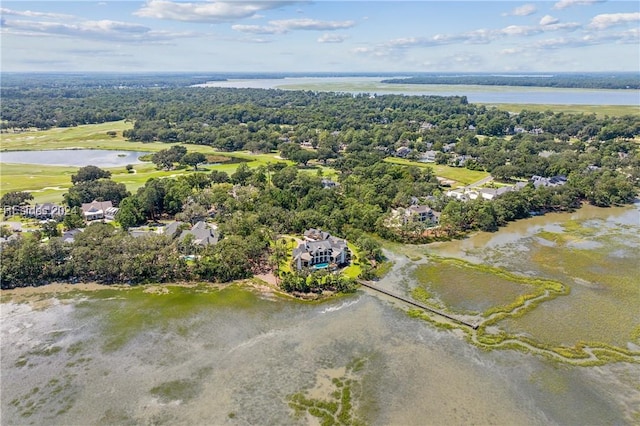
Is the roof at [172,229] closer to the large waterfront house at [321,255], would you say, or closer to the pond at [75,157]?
the large waterfront house at [321,255]

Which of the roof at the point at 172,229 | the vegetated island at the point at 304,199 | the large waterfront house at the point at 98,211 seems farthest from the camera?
the large waterfront house at the point at 98,211

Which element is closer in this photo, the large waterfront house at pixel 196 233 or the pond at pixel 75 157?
the large waterfront house at pixel 196 233

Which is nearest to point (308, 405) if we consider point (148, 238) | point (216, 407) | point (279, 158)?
point (216, 407)

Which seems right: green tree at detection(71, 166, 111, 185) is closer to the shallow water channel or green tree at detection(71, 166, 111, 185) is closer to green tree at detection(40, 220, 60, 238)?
green tree at detection(40, 220, 60, 238)

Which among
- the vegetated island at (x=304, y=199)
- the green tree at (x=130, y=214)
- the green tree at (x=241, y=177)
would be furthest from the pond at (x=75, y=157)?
the green tree at (x=130, y=214)

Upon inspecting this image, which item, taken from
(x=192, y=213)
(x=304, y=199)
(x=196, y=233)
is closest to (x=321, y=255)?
(x=196, y=233)

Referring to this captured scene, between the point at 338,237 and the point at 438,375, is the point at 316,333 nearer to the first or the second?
the point at 438,375
